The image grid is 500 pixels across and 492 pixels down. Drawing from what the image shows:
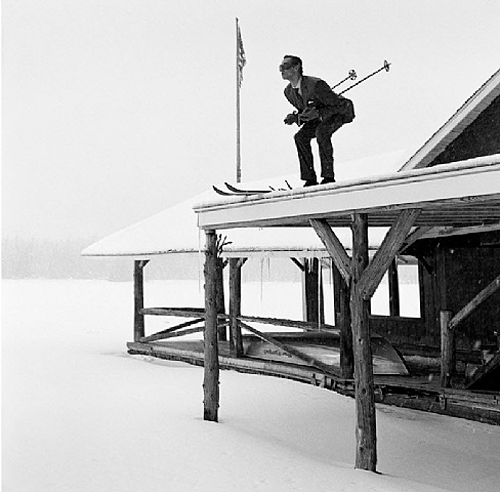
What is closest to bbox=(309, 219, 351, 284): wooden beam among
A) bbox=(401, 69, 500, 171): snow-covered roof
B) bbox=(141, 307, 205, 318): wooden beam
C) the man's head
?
the man's head

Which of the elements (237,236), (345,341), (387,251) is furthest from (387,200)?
(237,236)

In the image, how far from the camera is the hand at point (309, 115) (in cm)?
880

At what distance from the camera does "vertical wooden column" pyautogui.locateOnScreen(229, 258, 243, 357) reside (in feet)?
46.7

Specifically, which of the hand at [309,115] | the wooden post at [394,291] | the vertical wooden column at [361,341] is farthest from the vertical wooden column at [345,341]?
the wooden post at [394,291]

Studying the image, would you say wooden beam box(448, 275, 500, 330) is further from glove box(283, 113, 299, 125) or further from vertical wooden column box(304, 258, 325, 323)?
vertical wooden column box(304, 258, 325, 323)

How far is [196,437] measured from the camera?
802cm

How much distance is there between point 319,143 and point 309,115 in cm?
34

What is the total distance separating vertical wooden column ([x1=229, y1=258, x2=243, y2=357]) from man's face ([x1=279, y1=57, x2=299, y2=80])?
6.09m

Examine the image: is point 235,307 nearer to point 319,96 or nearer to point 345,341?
point 345,341

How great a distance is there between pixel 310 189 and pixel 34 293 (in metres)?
50.4

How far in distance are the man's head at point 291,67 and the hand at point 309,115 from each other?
0.39m

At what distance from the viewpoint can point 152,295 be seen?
5762cm

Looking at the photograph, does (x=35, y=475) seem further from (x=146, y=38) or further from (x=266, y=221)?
(x=146, y=38)

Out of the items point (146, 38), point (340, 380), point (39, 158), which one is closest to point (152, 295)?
point (340, 380)
